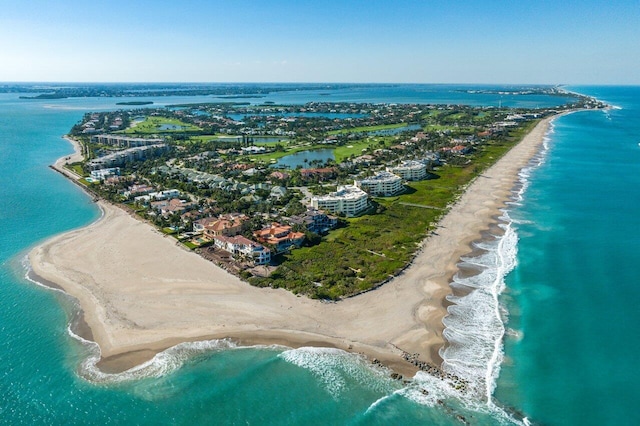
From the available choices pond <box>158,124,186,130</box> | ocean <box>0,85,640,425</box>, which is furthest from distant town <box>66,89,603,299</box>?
ocean <box>0,85,640,425</box>

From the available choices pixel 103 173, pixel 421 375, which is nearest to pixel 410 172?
pixel 421 375

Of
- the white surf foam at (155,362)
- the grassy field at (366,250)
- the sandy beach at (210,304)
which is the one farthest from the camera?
the grassy field at (366,250)

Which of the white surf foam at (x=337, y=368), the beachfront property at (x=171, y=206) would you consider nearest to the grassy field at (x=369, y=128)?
the beachfront property at (x=171, y=206)

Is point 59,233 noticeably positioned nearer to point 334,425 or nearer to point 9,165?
point 334,425

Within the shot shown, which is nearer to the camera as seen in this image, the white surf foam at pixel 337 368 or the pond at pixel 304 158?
the white surf foam at pixel 337 368

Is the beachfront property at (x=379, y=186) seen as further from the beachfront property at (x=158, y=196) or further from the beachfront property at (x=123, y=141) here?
the beachfront property at (x=123, y=141)

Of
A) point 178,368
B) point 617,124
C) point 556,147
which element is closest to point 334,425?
point 178,368
